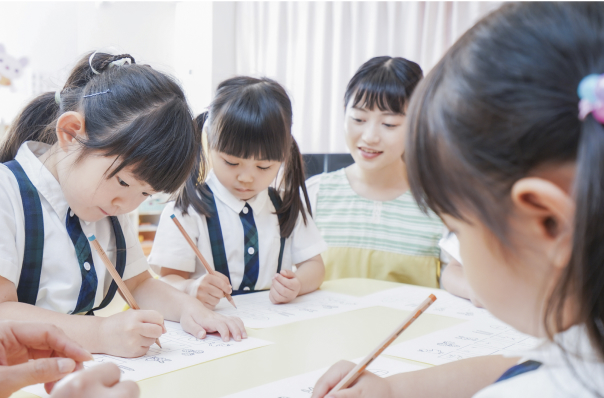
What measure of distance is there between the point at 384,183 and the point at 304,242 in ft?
1.39

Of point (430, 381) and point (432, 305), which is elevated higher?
point (430, 381)

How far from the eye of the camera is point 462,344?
73 cm

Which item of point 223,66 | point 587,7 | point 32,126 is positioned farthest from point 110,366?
point 223,66

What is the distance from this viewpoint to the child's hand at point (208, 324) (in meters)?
0.73

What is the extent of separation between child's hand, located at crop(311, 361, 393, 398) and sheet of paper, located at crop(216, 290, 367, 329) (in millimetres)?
294

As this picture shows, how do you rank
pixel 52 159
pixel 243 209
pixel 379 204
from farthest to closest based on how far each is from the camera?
1. pixel 379 204
2. pixel 243 209
3. pixel 52 159

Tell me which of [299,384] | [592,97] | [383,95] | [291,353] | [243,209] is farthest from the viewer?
[383,95]

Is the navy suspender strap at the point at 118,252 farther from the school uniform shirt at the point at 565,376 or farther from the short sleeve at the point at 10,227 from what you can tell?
the school uniform shirt at the point at 565,376

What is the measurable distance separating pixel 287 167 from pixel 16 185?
637mm

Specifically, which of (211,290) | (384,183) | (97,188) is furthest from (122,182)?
(384,183)

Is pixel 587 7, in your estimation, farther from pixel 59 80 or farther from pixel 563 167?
pixel 59 80

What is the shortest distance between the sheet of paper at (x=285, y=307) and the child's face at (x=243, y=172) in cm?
23

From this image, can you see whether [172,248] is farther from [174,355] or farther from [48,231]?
[174,355]

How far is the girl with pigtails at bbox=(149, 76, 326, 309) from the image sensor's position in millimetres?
1092
